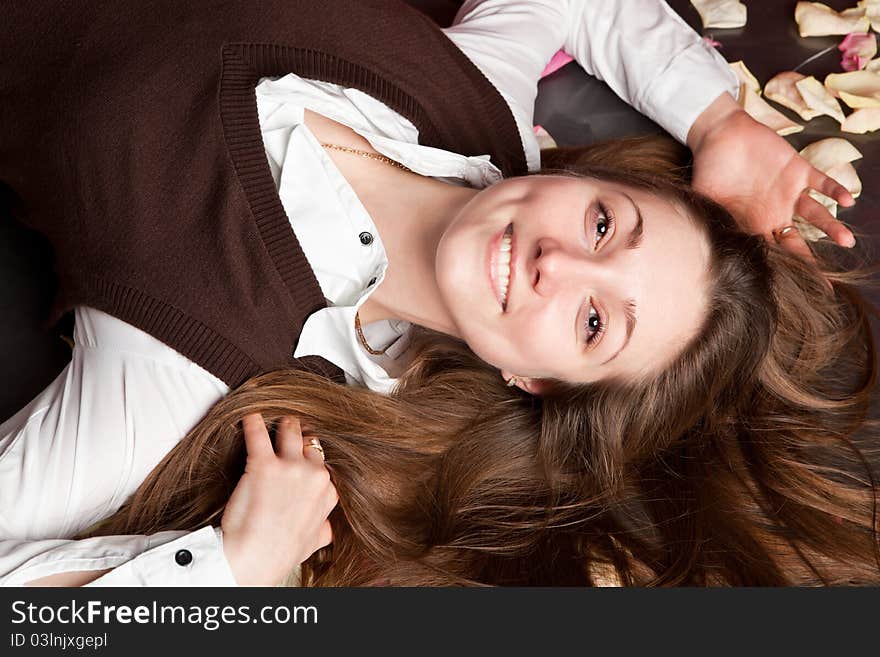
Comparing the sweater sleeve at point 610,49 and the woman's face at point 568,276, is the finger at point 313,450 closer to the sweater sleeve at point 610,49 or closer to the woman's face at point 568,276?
the woman's face at point 568,276

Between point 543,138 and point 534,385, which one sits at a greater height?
point 543,138

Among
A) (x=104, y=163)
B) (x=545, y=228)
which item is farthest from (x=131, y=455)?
(x=545, y=228)

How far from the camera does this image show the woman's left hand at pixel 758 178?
157 cm

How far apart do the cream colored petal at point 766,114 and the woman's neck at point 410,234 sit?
63 cm

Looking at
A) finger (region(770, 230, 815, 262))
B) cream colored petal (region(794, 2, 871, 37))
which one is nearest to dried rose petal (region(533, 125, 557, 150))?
finger (region(770, 230, 815, 262))

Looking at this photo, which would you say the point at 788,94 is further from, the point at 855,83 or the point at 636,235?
the point at 636,235

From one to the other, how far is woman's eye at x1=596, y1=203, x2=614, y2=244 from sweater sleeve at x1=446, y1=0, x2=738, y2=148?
41cm

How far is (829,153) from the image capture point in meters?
1.76

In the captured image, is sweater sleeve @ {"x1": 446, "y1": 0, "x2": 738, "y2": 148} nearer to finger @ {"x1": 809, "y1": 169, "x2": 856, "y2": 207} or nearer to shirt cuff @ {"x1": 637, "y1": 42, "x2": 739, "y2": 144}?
shirt cuff @ {"x1": 637, "y1": 42, "x2": 739, "y2": 144}

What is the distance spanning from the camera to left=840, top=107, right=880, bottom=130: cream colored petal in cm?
180

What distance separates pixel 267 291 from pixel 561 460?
0.53m

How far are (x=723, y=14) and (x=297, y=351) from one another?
111 centimetres

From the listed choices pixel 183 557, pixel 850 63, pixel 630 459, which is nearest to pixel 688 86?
pixel 850 63

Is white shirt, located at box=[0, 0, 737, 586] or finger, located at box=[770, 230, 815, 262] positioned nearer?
white shirt, located at box=[0, 0, 737, 586]
